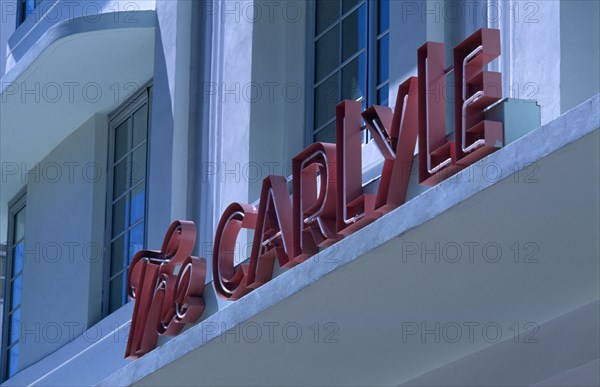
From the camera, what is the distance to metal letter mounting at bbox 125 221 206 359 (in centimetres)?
1037

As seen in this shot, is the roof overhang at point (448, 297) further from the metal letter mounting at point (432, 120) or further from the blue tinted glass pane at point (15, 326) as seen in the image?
the blue tinted glass pane at point (15, 326)

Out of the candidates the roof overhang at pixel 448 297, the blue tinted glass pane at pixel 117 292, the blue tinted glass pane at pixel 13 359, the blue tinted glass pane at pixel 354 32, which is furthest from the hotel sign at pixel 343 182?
the blue tinted glass pane at pixel 13 359

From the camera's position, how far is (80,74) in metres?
15.1

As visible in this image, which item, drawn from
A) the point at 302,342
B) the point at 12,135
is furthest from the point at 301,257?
the point at 12,135

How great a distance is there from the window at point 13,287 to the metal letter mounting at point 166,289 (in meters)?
6.56

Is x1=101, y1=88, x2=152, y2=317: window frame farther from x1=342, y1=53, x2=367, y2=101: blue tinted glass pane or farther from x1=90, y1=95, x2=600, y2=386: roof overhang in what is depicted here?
x1=90, y1=95, x2=600, y2=386: roof overhang

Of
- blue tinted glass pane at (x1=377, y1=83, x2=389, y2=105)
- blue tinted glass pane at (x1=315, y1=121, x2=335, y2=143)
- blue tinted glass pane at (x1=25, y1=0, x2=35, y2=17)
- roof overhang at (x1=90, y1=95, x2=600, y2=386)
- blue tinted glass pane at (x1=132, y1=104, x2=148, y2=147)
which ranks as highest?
blue tinted glass pane at (x1=25, y1=0, x2=35, y2=17)

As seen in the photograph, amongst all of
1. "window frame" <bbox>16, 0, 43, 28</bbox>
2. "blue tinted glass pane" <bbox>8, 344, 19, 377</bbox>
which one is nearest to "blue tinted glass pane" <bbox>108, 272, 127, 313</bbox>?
"blue tinted glass pane" <bbox>8, 344, 19, 377</bbox>

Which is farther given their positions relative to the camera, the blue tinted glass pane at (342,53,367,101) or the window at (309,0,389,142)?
the blue tinted glass pane at (342,53,367,101)

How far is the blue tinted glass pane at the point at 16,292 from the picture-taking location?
1789cm

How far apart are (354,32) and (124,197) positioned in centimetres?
427

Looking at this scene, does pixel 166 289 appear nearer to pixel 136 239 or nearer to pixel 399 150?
pixel 399 150

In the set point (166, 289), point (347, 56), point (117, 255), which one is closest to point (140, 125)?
point (117, 255)

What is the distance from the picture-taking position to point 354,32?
38.5 feet
